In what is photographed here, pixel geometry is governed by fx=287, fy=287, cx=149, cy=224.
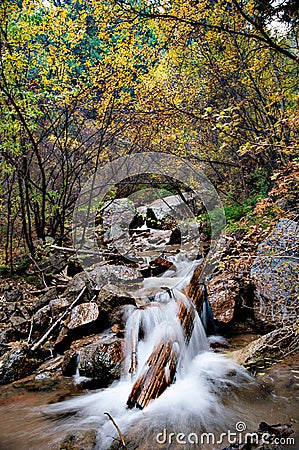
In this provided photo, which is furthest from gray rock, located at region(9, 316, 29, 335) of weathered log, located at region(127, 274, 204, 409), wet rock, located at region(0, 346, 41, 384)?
weathered log, located at region(127, 274, 204, 409)

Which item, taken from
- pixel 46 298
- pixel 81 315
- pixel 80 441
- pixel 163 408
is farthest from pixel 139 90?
pixel 80 441

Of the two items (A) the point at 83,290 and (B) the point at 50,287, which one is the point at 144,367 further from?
(B) the point at 50,287

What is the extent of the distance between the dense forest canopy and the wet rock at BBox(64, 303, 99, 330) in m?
2.96

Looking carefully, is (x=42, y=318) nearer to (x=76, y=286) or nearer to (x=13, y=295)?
(x=76, y=286)

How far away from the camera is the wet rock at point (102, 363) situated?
170 inches

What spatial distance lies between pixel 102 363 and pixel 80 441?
4.18 ft

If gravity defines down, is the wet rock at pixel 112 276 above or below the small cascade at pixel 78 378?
above

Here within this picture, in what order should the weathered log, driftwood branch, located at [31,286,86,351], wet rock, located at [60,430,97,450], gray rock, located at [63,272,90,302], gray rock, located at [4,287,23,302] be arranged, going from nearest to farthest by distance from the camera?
1. wet rock, located at [60,430,97,450]
2. the weathered log
3. driftwood branch, located at [31,286,86,351]
4. gray rock, located at [63,272,90,302]
5. gray rock, located at [4,287,23,302]

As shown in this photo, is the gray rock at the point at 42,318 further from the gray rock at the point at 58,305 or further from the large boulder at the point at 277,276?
the large boulder at the point at 277,276

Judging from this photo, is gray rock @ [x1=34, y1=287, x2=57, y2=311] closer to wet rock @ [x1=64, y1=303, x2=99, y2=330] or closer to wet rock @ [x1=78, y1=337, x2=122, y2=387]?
wet rock @ [x1=64, y1=303, x2=99, y2=330]

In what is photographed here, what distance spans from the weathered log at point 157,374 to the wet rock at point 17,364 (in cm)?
194

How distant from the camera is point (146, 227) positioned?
44.3 feet

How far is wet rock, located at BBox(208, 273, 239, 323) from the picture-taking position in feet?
18.3

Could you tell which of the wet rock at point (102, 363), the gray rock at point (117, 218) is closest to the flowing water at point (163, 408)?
the wet rock at point (102, 363)
